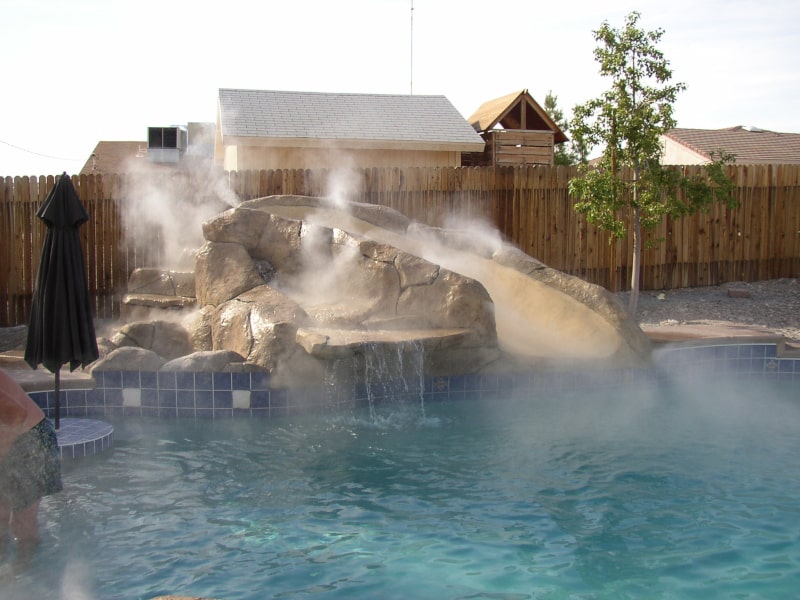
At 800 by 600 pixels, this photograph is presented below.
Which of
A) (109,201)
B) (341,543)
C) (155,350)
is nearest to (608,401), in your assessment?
(341,543)

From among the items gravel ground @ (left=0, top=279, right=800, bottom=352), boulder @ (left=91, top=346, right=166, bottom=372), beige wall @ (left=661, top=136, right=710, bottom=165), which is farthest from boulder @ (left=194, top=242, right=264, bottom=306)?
beige wall @ (left=661, top=136, right=710, bottom=165)

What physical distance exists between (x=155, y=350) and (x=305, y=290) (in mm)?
1634

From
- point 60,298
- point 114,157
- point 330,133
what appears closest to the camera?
point 60,298

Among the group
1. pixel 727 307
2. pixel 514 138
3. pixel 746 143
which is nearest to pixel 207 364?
pixel 727 307

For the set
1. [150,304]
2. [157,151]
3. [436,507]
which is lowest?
[436,507]

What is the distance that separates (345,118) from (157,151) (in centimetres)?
713

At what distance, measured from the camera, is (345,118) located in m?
18.1

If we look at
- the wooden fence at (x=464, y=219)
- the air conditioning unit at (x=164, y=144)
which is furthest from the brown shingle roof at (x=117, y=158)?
the wooden fence at (x=464, y=219)

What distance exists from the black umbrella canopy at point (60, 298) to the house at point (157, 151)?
1301 centimetres

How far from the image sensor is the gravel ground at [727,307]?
10508 mm

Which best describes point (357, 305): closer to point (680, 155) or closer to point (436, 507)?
point (436, 507)

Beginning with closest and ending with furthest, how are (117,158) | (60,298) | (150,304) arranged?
(60,298) < (150,304) < (117,158)

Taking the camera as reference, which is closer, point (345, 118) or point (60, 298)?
point (60, 298)

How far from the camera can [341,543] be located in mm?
4621
